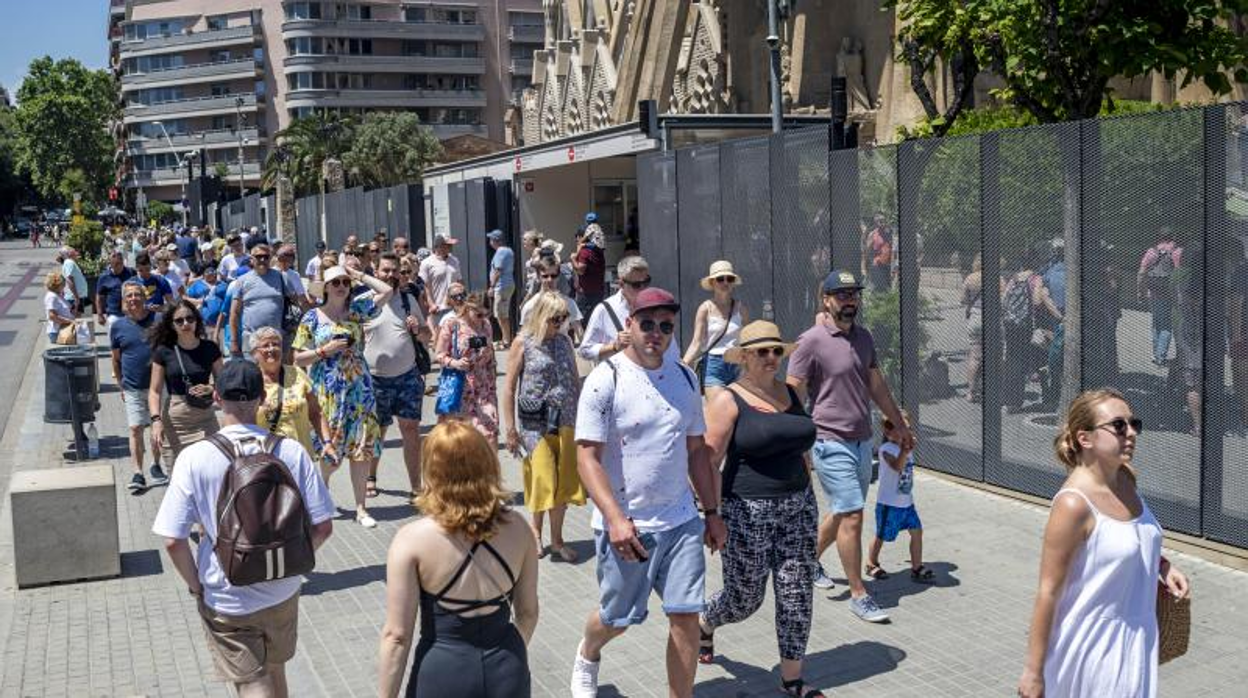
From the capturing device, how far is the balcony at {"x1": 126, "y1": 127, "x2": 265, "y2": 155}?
10075cm

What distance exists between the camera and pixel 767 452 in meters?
5.66

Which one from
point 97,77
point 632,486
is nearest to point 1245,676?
point 632,486

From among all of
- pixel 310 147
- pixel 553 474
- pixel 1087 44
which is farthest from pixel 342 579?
pixel 310 147

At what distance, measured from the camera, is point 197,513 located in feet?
15.6

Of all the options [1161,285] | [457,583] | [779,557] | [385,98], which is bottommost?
[779,557]

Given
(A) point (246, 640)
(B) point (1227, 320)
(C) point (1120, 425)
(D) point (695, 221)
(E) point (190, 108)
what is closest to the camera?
(C) point (1120, 425)

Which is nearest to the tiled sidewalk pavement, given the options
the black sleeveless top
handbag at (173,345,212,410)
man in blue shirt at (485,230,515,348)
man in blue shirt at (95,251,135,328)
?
the black sleeveless top

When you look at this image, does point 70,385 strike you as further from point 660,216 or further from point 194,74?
point 194,74

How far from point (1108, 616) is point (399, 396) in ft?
21.7

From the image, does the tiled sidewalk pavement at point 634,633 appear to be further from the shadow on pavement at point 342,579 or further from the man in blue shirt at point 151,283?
the man in blue shirt at point 151,283

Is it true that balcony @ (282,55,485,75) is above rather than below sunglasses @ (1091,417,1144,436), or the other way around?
above

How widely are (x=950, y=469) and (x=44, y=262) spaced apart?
6532cm

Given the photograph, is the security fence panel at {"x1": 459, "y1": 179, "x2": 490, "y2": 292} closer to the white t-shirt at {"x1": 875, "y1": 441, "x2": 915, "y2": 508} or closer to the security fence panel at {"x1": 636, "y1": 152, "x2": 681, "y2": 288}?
the security fence panel at {"x1": 636, "y1": 152, "x2": 681, "y2": 288}

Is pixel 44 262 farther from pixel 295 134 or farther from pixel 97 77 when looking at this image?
pixel 97 77
